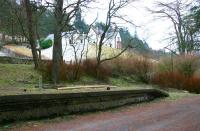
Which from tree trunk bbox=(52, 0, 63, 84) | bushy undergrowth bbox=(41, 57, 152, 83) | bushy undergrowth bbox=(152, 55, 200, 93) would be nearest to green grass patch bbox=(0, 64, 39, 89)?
tree trunk bbox=(52, 0, 63, 84)

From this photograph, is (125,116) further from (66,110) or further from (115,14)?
(115,14)

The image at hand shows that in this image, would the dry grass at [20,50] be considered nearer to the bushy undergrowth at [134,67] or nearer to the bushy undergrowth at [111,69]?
the bushy undergrowth at [134,67]

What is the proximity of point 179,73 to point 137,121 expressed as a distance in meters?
20.5

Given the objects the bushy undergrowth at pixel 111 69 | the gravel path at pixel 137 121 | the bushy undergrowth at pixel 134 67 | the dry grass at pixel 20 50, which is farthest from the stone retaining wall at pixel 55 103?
the dry grass at pixel 20 50

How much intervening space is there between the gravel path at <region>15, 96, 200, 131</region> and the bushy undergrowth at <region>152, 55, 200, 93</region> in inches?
546

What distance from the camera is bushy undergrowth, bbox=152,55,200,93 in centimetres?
2929

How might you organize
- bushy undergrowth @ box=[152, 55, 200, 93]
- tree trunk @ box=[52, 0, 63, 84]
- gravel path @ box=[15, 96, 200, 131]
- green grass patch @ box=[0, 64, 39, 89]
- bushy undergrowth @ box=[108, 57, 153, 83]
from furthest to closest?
1. bushy undergrowth @ box=[108, 57, 153, 83]
2. bushy undergrowth @ box=[152, 55, 200, 93]
3. tree trunk @ box=[52, 0, 63, 84]
4. green grass patch @ box=[0, 64, 39, 89]
5. gravel path @ box=[15, 96, 200, 131]

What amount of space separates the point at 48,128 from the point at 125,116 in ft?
11.0

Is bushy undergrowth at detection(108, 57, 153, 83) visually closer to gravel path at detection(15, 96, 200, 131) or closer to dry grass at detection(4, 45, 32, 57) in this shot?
gravel path at detection(15, 96, 200, 131)

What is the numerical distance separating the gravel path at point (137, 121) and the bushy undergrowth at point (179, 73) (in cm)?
1388

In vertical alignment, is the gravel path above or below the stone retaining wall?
below

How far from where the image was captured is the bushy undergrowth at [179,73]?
29.3 m

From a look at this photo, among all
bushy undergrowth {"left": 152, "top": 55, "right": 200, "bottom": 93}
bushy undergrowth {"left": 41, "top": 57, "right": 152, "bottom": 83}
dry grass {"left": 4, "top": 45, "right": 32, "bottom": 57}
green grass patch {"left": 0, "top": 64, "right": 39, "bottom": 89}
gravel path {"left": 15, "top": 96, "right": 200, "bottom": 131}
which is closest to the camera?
gravel path {"left": 15, "top": 96, "right": 200, "bottom": 131}

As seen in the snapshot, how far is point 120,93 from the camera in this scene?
15094 millimetres
